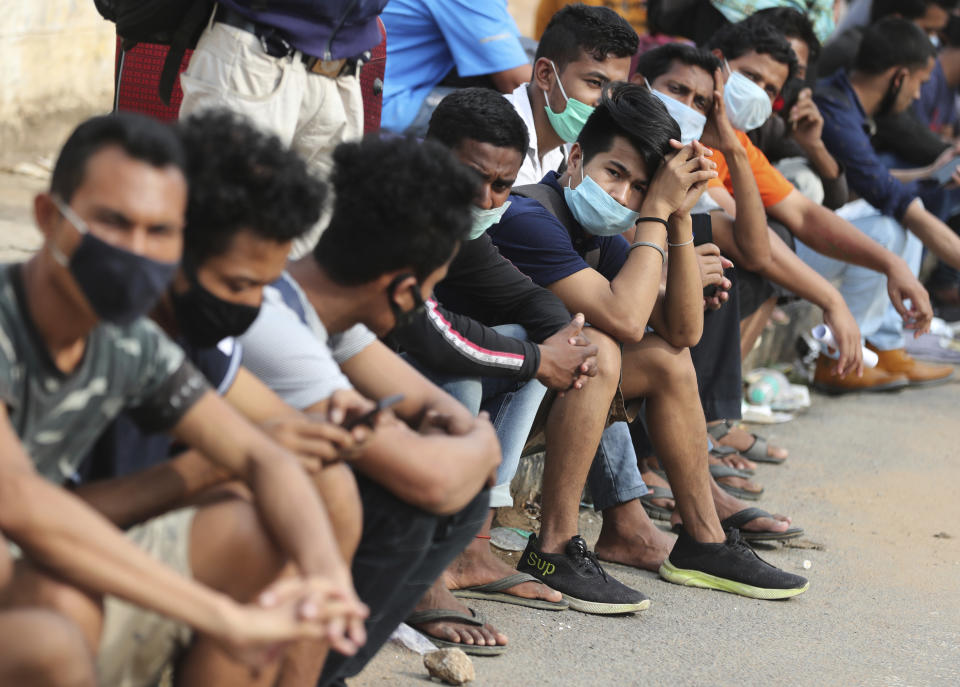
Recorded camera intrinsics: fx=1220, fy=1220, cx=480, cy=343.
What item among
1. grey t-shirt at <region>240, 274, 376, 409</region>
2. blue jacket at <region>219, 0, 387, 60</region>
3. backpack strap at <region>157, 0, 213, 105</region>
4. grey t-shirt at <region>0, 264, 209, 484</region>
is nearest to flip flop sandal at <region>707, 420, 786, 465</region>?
blue jacket at <region>219, 0, 387, 60</region>

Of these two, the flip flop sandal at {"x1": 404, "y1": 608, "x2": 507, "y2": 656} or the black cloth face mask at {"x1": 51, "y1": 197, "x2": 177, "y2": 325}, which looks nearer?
the black cloth face mask at {"x1": 51, "y1": 197, "x2": 177, "y2": 325}

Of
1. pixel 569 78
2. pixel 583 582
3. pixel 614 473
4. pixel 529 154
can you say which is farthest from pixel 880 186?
pixel 583 582

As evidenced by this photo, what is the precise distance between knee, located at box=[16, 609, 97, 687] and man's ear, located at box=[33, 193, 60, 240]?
1.94ft

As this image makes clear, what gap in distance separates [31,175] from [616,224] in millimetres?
3173

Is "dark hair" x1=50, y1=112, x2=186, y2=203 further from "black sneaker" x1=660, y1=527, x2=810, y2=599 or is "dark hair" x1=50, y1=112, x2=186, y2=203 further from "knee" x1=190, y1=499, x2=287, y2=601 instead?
"black sneaker" x1=660, y1=527, x2=810, y2=599

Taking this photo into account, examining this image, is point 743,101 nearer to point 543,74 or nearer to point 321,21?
point 543,74

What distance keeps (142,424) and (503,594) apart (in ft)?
5.02

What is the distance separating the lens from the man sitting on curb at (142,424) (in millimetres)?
1792

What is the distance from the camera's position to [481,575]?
336cm

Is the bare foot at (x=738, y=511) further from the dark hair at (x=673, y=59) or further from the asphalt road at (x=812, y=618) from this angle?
the dark hair at (x=673, y=59)

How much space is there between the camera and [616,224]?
3.80m

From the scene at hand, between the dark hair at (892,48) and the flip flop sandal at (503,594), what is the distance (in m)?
4.22

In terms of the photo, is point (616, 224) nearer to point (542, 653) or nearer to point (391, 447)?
point (542, 653)

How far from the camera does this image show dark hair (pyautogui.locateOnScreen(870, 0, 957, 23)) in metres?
8.01
